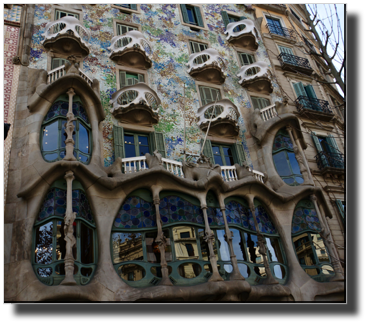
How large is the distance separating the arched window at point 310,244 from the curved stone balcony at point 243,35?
10.3m

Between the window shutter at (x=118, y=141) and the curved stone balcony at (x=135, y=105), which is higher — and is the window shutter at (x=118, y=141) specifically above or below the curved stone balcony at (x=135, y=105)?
below

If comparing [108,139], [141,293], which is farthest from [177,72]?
[141,293]

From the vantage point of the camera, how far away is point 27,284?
935 cm

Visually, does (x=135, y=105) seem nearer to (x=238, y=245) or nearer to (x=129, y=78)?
(x=129, y=78)

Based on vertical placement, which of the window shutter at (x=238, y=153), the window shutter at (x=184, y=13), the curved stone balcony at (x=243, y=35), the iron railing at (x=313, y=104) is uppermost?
the window shutter at (x=184, y=13)

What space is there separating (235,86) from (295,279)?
10.1m

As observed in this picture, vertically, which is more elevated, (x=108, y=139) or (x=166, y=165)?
(x=108, y=139)

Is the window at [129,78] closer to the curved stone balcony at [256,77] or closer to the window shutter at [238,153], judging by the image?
the window shutter at [238,153]

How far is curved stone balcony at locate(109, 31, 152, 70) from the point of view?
53.3 feet

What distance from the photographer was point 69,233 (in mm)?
9969

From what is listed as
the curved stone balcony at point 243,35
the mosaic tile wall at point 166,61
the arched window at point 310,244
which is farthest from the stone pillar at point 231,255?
the curved stone balcony at point 243,35

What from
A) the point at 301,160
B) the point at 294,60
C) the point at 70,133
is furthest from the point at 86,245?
the point at 294,60

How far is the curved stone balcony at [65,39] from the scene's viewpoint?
15.2 metres

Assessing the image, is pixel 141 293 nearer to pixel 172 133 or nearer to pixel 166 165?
pixel 166 165
